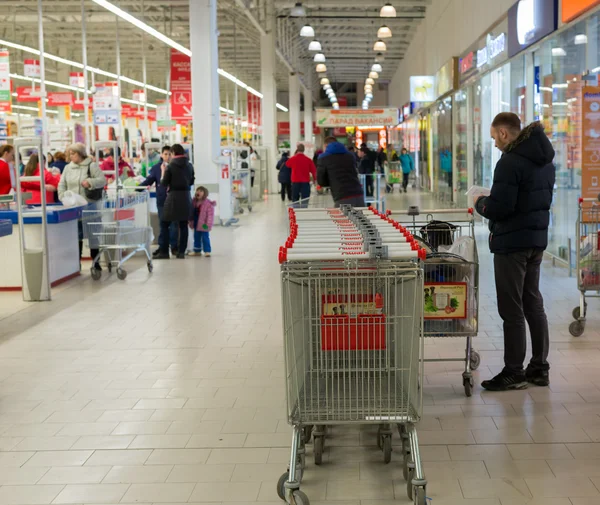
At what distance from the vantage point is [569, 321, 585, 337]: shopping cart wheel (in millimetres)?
6652

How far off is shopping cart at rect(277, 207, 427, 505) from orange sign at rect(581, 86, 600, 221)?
619 centimetres

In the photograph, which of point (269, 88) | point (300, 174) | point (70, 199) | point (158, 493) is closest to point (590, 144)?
point (70, 199)

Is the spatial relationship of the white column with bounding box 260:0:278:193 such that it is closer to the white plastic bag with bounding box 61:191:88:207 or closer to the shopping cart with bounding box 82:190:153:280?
the shopping cart with bounding box 82:190:153:280

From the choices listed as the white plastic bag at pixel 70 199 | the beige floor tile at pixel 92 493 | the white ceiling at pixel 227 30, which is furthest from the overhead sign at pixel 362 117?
the beige floor tile at pixel 92 493

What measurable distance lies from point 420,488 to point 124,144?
24817 mm

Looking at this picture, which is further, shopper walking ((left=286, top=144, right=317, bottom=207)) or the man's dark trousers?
shopper walking ((left=286, top=144, right=317, bottom=207))

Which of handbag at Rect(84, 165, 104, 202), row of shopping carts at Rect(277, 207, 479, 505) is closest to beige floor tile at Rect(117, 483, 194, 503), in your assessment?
row of shopping carts at Rect(277, 207, 479, 505)

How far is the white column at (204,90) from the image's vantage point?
16.0 m

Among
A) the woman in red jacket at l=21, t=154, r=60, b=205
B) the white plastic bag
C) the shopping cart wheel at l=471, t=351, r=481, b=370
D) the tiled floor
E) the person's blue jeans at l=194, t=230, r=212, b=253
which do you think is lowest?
the tiled floor

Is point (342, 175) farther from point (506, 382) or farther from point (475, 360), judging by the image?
point (506, 382)

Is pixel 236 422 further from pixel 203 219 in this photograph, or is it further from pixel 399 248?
pixel 203 219

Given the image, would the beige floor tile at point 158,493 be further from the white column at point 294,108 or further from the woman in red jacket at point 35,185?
the white column at point 294,108

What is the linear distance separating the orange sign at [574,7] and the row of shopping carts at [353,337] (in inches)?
235

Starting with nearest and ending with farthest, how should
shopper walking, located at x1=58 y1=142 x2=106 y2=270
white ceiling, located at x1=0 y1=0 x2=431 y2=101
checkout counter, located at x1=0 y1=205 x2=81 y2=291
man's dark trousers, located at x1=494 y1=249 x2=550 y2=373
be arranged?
man's dark trousers, located at x1=494 y1=249 x2=550 y2=373
checkout counter, located at x1=0 y1=205 x2=81 y2=291
shopper walking, located at x1=58 y1=142 x2=106 y2=270
white ceiling, located at x1=0 y1=0 x2=431 y2=101
